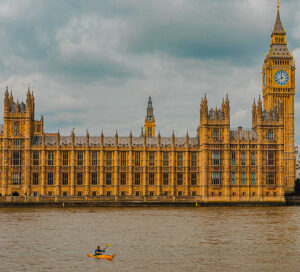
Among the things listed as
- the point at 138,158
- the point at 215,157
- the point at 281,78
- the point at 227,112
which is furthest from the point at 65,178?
the point at 281,78

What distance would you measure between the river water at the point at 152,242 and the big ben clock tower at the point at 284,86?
53.1 m

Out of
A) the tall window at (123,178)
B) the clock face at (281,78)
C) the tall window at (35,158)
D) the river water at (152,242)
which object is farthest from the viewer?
the clock face at (281,78)

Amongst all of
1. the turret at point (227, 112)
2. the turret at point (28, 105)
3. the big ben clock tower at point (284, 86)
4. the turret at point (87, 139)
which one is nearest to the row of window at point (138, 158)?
the turret at point (87, 139)

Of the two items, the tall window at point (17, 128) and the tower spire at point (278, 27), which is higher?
the tower spire at point (278, 27)

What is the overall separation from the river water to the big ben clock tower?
53053 mm

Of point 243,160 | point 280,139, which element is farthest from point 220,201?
point 280,139

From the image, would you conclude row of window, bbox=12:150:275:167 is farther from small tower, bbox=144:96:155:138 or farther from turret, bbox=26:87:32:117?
small tower, bbox=144:96:155:138

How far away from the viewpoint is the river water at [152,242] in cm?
4206

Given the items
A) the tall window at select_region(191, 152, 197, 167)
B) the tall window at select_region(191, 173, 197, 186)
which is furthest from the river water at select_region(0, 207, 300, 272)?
the tall window at select_region(191, 152, 197, 167)

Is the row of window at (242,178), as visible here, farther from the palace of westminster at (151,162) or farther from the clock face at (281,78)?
the clock face at (281,78)

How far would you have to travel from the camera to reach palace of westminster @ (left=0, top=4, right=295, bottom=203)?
110m

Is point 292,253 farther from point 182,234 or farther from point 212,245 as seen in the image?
point 182,234

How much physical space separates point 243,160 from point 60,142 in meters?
39.8

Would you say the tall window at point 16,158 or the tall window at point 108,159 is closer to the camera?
the tall window at point 16,158
